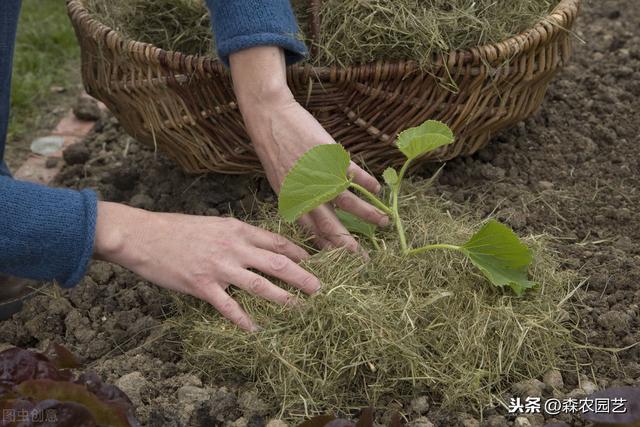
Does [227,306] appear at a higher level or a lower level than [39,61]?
higher

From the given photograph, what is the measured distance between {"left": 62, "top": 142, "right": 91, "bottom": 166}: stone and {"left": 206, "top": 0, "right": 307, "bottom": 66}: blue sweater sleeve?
3.09 ft

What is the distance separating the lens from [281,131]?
1945 mm

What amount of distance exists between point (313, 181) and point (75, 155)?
1292mm

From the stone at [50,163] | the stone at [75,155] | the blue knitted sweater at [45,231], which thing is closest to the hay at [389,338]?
the blue knitted sweater at [45,231]

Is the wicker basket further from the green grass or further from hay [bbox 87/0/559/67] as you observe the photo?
the green grass

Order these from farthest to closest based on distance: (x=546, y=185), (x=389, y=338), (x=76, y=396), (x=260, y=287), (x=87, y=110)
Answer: (x=87, y=110), (x=546, y=185), (x=260, y=287), (x=389, y=338), (x=76, y=396)

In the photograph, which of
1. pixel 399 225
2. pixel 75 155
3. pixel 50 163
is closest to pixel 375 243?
pixel 399 225

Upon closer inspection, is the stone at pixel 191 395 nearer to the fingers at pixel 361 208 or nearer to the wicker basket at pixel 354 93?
the fingers at pixel 361 208

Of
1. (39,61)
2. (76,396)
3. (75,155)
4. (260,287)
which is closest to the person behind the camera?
(76,396)

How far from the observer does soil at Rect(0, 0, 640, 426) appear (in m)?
1.72

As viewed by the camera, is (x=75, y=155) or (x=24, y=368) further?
(x=75, y=155)

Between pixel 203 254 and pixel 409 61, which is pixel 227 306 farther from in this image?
pixel 409 61

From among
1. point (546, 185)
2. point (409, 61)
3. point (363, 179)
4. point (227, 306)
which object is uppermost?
point (409, 61)

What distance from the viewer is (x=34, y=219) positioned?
178 cm
